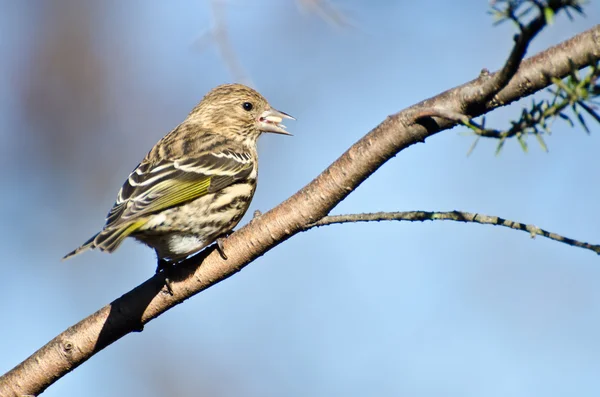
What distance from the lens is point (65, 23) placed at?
8.30 m

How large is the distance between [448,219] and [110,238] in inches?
74.1

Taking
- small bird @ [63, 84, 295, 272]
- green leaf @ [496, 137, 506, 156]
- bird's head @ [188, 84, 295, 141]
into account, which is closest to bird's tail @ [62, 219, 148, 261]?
small bird @ [63, 84, 295, 272]

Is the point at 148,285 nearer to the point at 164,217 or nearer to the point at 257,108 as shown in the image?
the point at 164,217

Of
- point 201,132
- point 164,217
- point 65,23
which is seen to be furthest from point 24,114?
point 164,217

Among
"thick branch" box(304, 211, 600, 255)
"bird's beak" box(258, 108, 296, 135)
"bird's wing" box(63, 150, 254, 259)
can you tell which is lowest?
"thick branch" box(304, 211, 600, 255)

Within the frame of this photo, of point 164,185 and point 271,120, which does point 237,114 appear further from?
point 164,185

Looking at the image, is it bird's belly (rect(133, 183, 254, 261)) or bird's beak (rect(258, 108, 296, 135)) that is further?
bird's beak (rect(258, 108, 296, 135))

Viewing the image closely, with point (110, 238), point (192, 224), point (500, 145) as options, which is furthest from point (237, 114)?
point (500, 145)

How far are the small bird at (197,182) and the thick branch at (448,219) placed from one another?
622mm

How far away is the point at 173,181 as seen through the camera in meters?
4.68

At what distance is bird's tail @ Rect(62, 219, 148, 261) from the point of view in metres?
3.66

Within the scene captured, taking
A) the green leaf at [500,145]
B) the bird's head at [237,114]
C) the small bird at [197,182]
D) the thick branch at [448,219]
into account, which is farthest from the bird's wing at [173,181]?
the green leaf at [500,145]

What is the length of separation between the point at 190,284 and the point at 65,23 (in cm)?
575

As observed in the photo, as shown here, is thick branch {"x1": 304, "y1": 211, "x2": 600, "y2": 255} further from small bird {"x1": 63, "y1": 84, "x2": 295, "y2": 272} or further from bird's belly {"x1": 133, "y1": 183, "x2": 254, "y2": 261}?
bird's belly {"x1": 133, "y1": 183, "x2": 254, "y2": 261}
